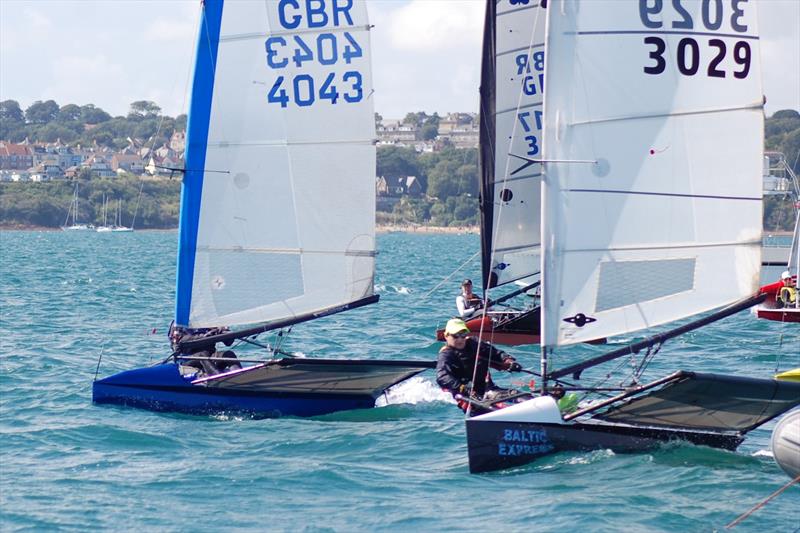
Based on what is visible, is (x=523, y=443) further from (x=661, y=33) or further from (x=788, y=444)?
(x=661, y=33)

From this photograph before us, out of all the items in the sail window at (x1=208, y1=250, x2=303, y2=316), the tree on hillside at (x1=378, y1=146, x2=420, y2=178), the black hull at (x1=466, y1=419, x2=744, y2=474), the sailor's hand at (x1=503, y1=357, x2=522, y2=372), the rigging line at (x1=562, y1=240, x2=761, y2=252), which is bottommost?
the black hull at (x1=466, y1=419, x2=744, y2=474)

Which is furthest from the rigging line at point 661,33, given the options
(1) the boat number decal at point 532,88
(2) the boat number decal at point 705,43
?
(1) the boat number decal at point 532,88

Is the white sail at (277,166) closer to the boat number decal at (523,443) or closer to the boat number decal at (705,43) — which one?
the boat number decal at (523,443)

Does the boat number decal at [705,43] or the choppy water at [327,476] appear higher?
the boat number decal at [705,43]

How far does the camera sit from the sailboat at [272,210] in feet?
44.4

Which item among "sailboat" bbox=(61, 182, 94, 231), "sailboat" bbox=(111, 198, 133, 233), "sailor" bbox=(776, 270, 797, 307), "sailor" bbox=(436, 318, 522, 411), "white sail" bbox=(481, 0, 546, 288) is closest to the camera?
"sailor" bbox=(436, 318, 522, 411)

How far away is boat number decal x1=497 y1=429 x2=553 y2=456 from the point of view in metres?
10.9

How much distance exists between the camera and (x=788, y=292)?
78.1 ft

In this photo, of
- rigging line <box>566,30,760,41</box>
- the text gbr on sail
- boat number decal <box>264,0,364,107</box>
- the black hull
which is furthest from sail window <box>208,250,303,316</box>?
rigging line <box>566,30,760,41</box>

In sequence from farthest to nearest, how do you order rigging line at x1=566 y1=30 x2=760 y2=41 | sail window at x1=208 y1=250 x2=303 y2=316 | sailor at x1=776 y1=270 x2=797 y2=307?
sailor at x1=776 y1=270 x2=797 y2=307, sail window at x1=208 y1=250 x2=303 y2=316, rigging line at x1=566 y1=30 x2=760 y2=41

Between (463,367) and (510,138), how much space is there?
827 centimetres

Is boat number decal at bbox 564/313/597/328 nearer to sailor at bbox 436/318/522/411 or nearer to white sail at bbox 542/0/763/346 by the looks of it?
white sail at bbox 542/0/763/346

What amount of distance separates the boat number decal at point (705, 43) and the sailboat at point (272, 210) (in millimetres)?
3760

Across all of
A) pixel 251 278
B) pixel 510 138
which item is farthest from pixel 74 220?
pixel 251 278
